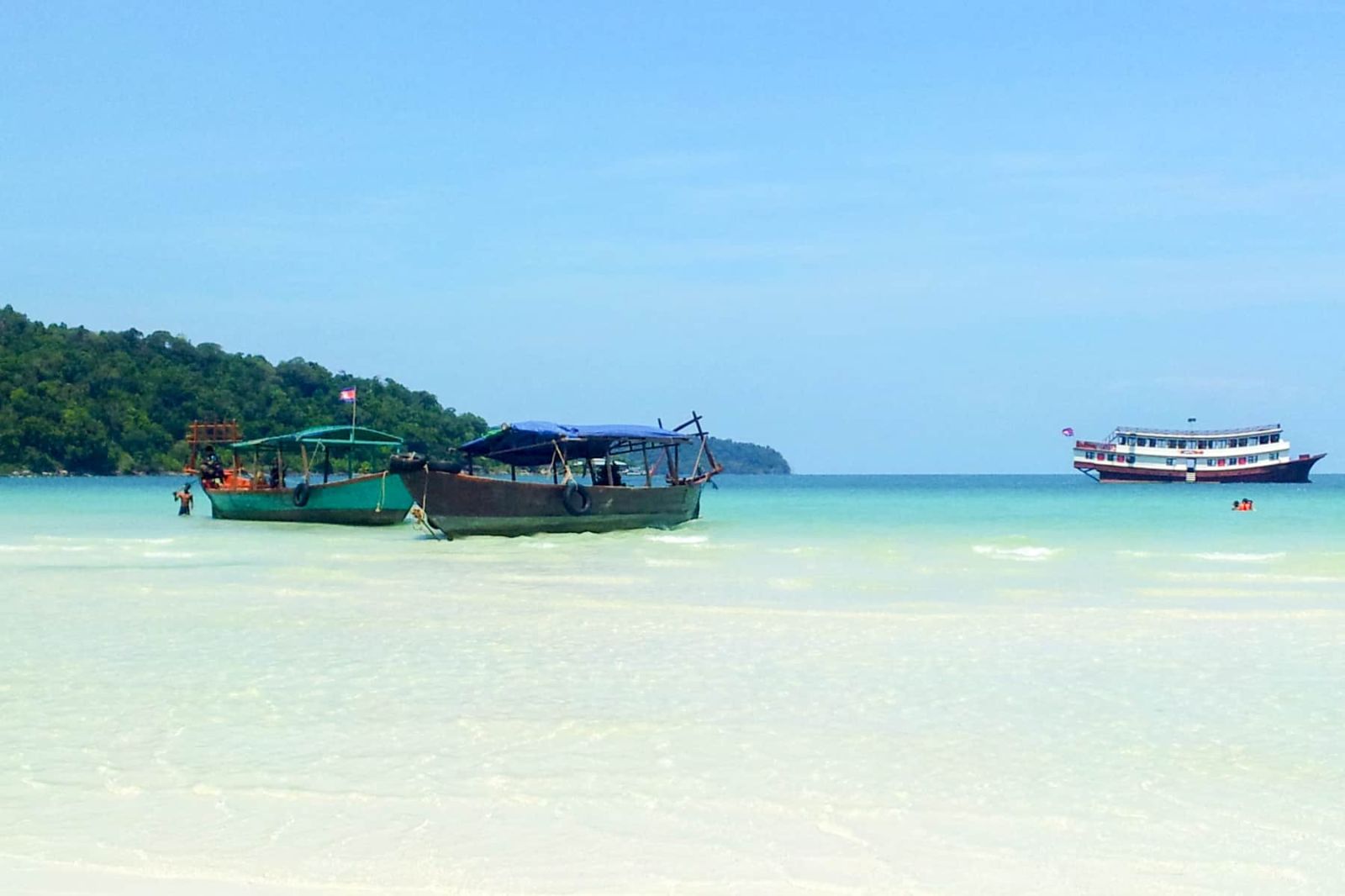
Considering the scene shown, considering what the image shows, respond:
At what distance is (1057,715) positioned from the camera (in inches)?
320

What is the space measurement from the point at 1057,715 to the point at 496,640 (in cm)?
506

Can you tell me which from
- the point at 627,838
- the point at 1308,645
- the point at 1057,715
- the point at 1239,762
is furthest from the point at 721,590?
the point at 627,838

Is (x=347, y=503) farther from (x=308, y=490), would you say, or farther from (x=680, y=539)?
(x=680, y=539)

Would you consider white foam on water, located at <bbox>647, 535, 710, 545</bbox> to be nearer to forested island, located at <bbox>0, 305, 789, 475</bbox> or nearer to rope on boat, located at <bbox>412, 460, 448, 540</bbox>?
rope on boat, located at <bbox>412, 460, 448, 540</bbox>

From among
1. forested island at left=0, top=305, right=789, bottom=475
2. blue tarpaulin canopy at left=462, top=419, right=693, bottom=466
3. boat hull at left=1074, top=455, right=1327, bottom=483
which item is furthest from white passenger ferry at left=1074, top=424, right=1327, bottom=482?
blue tarpaulin canopy at left=462, top=419, right=693, bottom=466

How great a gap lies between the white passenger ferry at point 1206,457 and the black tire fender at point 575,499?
6657 cm

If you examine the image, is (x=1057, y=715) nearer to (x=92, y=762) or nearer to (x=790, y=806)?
(x=790, y=806)

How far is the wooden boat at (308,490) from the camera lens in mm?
30703

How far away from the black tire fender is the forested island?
66421 millimetres

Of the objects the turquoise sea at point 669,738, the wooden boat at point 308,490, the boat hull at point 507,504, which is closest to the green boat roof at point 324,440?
the wooden boat at point 308,490

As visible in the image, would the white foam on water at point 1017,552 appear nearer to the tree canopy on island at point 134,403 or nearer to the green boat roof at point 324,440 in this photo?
the green boat roof at point 324,440

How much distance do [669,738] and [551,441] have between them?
19.3m

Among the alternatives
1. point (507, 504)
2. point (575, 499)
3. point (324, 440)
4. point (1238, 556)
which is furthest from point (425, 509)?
point (1238, 556)

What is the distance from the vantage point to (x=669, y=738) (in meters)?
7.42
